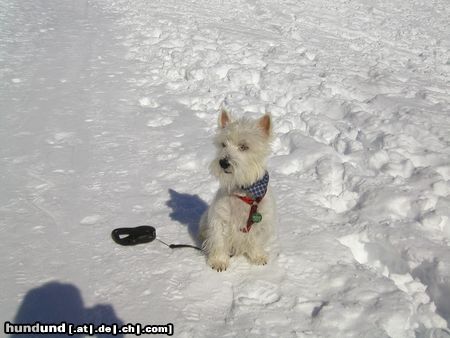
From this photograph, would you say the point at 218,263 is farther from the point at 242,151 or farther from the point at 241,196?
the point at 242,151

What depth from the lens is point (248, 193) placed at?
433cm

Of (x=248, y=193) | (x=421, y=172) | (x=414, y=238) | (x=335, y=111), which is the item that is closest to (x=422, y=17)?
(x=335, y=111)

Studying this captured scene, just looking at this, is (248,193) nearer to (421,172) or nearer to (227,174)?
(227,174)

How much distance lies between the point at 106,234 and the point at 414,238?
3.79 metres

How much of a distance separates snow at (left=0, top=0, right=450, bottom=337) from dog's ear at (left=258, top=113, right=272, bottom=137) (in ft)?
4.88

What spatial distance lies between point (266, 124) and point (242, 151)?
0.41 m

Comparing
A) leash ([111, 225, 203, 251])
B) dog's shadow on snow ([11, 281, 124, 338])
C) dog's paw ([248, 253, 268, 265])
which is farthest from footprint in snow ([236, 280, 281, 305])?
dog's shadow on snow ([11, 281, 124, 338])

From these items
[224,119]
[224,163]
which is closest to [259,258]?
[224,163]

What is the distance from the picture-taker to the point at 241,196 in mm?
4352

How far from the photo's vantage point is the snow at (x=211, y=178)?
13.4 feet

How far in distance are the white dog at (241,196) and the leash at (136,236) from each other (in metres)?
0.49

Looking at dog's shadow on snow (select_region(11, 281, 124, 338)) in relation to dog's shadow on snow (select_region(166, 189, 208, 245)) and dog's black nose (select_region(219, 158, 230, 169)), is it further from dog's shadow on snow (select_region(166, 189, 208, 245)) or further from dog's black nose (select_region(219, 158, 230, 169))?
dog's black nose (select_region(219, 158, 230, 169))

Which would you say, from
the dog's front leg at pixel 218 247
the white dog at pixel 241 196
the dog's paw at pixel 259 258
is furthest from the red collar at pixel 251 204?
the dog's paw at pixel 259 258

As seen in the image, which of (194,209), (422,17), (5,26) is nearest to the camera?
(194,209)
